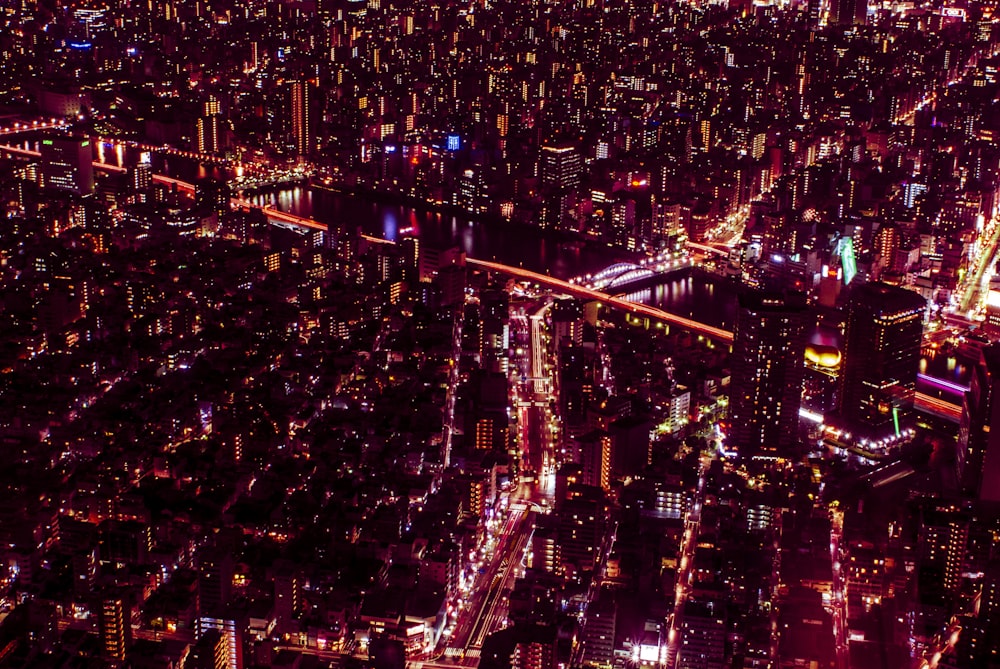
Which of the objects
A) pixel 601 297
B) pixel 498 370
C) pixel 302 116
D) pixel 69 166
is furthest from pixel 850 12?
pixel 498 370

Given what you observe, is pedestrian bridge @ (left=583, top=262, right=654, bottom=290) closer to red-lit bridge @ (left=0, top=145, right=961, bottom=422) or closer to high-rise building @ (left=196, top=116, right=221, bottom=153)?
red-lit bridge @ (left=0, top=145, right=961, bottom=422)

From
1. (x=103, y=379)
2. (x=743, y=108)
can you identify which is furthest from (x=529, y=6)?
(x=103, y=379)

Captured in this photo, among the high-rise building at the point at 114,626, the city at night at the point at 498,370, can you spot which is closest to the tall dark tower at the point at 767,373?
the city at night at the point at 498,370

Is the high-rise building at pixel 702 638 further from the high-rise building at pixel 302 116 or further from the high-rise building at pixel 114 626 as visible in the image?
the high-rise building at pixel 302 116

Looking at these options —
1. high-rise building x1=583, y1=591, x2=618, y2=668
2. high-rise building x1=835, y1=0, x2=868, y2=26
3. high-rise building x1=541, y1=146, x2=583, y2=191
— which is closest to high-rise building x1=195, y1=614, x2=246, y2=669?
high-rise building x1=583, y1=591, x2=618, y2=668

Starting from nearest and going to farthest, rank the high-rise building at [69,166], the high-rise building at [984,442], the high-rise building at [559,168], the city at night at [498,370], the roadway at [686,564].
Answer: the roadway at [686,564], the city at night at [498,370], the high-rise building at [984,442], the high-rise building at [69,166], the high-rise building at [559,168]

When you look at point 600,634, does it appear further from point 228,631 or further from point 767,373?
point 767,373
